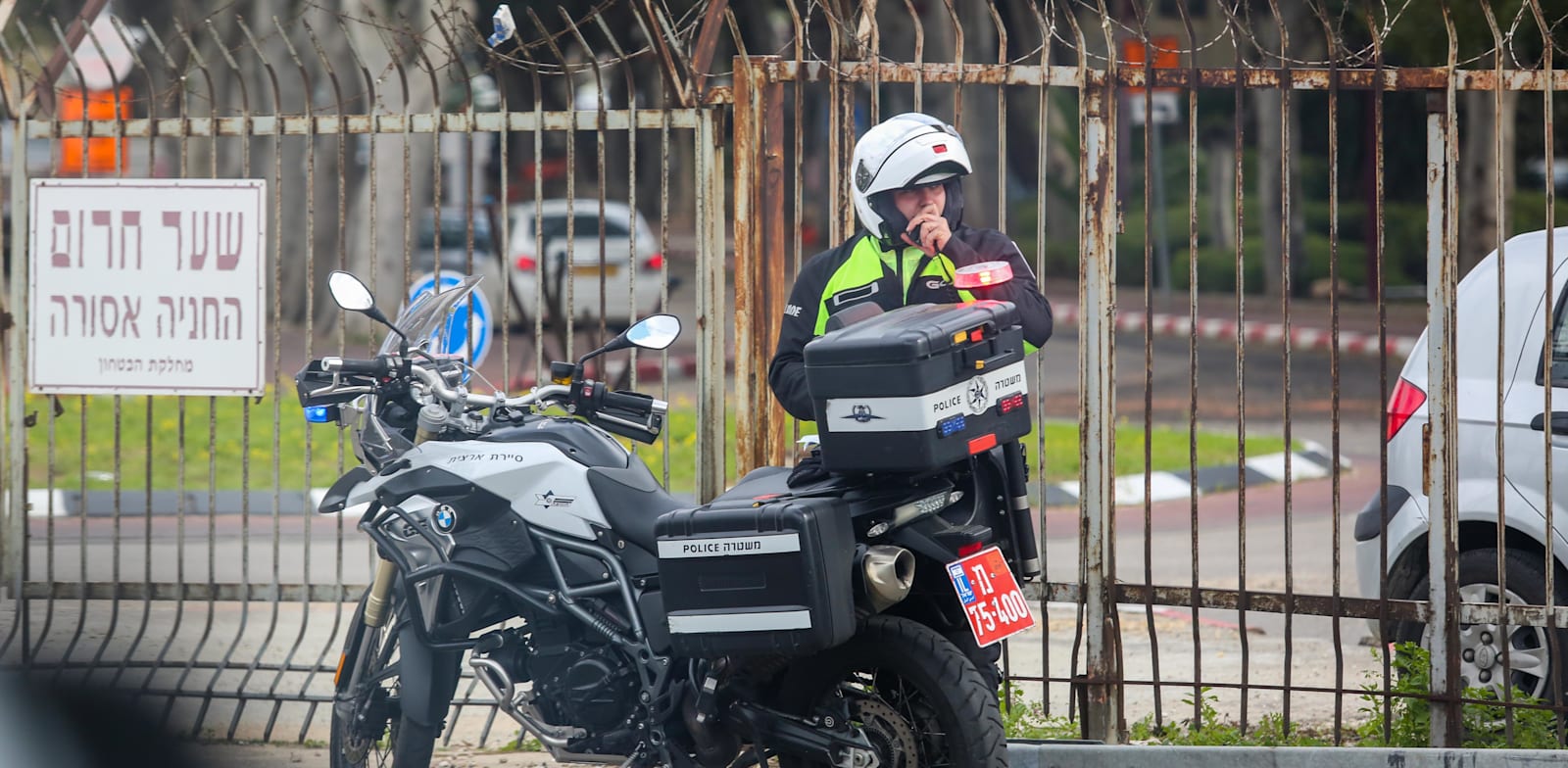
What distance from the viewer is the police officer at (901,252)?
4586mm

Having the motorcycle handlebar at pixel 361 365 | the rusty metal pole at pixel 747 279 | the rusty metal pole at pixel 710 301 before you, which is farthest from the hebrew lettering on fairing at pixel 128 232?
the rusty metal pole at pixel 747 279

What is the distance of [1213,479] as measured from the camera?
485 inches

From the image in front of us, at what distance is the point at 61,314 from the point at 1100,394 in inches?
136

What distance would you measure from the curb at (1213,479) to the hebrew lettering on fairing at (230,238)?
6.55m

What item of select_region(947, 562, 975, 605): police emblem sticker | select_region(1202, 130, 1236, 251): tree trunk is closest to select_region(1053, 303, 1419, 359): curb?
select_region(1202, 130, 1236, 251): tree trunk

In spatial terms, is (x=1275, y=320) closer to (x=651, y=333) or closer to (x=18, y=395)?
(x=18, y=395)

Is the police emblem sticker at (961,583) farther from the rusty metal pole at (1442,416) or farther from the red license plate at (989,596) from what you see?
the rusty metal pole at (1442,416)

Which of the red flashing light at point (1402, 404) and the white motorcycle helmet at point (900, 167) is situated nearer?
the white motorcycle helmet at point (900, 167)

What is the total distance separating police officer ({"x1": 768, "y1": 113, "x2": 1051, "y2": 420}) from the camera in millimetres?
4586

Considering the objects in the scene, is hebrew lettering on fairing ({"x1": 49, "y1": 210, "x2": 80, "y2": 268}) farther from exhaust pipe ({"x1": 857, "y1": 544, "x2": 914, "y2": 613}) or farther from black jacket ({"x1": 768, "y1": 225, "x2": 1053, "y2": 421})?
exhaust pipe ({"x1": 857, "y1": 544, "x2": 914, "y2": 613})

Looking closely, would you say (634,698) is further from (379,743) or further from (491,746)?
(491,746)

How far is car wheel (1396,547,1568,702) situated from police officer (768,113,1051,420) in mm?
1868

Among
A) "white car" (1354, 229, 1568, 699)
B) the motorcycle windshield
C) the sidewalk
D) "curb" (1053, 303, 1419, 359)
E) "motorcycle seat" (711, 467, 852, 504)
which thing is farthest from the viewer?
the sidewalk

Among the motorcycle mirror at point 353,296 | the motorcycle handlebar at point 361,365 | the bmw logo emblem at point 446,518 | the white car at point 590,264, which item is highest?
the white car at point 590,264
